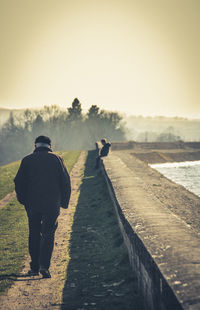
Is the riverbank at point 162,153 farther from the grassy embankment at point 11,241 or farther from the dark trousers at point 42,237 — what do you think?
the dark trousers at point 42,237

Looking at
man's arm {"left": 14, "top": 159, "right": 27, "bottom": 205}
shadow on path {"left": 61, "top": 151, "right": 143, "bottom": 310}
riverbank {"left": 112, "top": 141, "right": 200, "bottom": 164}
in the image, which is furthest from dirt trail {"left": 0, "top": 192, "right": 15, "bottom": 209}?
riverbank {"left": 112, "top": 141, "right": 200, "bottom": 164}

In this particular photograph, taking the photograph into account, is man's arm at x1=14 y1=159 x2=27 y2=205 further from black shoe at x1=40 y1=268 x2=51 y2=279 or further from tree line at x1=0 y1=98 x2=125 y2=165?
tree line at x1=0 y1=98 x2=125 y2=165

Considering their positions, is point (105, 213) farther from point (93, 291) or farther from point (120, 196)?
point (93, 291)

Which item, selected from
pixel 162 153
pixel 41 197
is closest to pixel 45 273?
pixel 41 197

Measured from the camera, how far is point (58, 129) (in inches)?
3051

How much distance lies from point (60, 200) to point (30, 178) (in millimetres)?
537

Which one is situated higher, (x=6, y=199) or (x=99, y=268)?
(x=99, y=268)

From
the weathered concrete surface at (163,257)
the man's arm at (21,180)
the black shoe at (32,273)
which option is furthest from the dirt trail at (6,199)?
the weathered concrete surface at (163,257)

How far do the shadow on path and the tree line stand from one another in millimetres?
67044

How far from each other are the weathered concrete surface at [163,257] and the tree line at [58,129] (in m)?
69.0

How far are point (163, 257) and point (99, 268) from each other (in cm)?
164

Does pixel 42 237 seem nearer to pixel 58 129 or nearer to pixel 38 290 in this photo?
pixel 38 290

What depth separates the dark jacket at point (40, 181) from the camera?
3758 millimetres

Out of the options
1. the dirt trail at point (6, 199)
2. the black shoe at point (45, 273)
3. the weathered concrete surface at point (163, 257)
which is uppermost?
the weathered concrete surface at point (163, 257)
